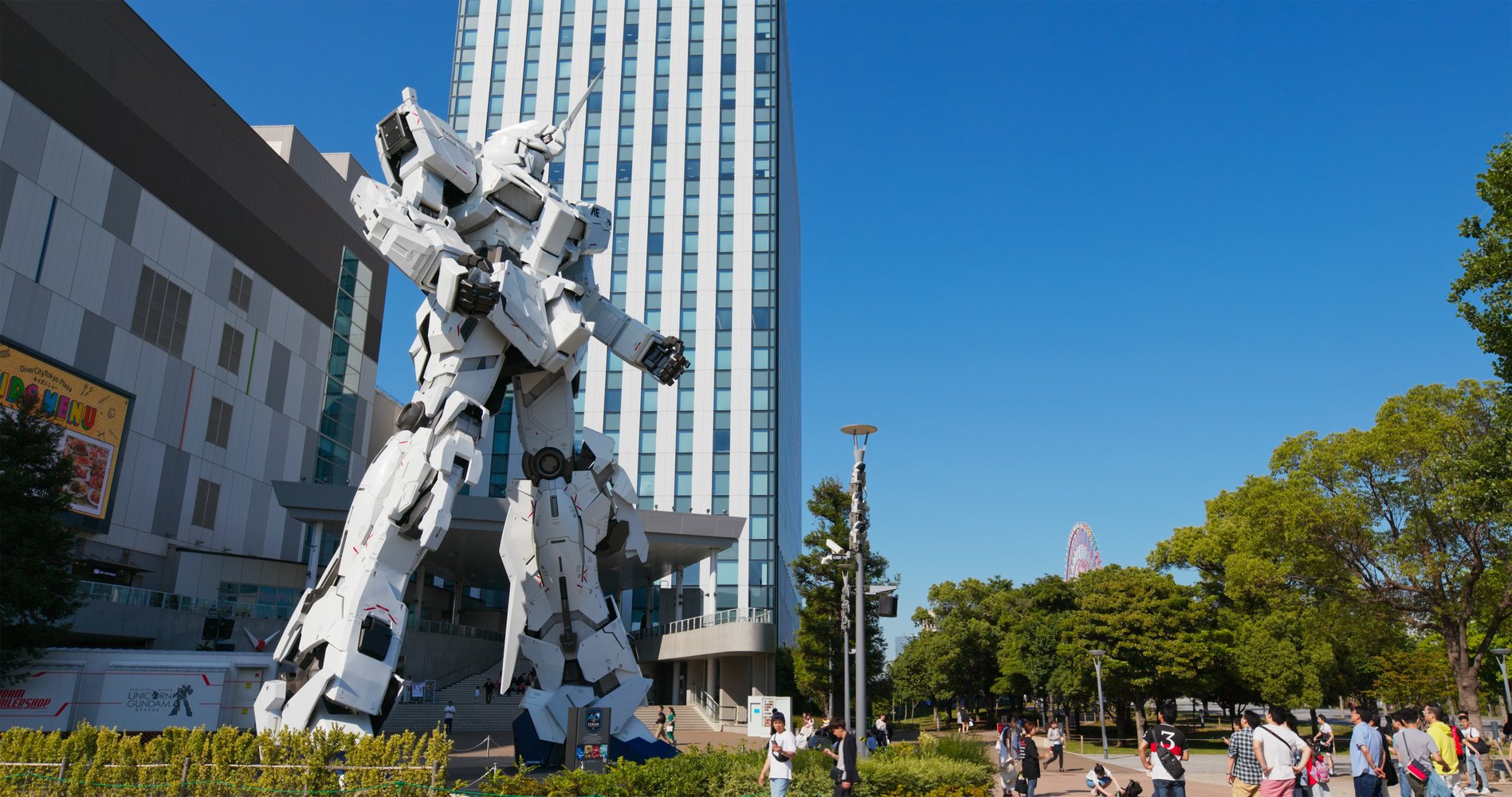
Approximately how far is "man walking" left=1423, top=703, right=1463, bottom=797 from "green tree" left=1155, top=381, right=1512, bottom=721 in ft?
60.1

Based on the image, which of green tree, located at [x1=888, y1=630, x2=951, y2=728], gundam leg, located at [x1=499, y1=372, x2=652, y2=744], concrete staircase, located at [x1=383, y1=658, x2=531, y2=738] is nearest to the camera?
gundam leg, located at [x1=499, y1=372, x2=652, y2=744]

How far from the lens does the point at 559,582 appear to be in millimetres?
16984

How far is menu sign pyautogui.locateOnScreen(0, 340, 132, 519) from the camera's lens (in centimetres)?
3072

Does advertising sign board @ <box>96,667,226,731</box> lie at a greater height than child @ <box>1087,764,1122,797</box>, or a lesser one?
greater

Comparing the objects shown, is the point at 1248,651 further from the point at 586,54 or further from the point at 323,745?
the point at 586,54

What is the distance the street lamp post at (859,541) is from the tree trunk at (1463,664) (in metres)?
20.5

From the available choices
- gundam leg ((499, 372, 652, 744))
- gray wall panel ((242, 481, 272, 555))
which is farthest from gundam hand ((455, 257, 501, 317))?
gray wall panel ((242, 481, 272, 555))

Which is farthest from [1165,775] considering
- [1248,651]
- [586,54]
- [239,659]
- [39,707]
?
[586,54]

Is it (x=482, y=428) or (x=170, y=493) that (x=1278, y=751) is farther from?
(x=170, y=493)

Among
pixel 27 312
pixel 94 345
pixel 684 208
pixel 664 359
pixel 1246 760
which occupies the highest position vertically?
pixel 684 208

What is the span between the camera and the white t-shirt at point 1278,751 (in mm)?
9719

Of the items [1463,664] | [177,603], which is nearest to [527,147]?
[177,603]

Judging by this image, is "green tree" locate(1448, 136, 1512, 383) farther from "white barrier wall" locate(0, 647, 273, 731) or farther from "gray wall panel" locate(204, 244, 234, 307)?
"gray wall panel" locate(204, 244, 234, 307)

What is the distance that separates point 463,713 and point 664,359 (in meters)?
24.1
